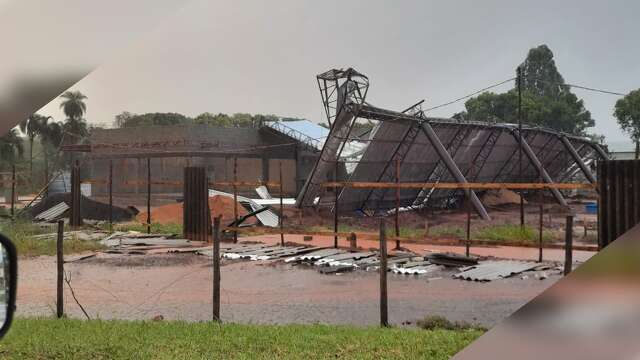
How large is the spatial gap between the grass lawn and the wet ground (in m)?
1.13

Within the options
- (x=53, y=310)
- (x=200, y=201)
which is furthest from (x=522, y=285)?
(x=200, y=201)

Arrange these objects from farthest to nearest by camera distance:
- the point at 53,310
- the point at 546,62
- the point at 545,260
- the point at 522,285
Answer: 1. the point at 545,260
2. the point at 522,285
3. the point at 53,310
4. the point at 546,62

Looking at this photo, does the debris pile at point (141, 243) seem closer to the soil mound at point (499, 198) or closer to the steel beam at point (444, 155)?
the steel beam at point (444, 155)

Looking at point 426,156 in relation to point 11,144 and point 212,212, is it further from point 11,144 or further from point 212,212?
point 11,144

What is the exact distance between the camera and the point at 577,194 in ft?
69.2

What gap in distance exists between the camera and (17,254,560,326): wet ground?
6.65 metres

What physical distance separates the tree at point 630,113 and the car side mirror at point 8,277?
136 inches

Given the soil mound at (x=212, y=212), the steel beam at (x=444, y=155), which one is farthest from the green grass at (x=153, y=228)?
the steel beam at (x=444, y=155)

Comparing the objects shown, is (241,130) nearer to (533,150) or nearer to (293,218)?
(293,218)

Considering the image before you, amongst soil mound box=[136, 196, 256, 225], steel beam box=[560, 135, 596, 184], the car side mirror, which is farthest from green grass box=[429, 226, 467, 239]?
the car side mirror

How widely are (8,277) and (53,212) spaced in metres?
19.6

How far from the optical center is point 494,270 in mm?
9328

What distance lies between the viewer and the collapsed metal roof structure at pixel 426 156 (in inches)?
587

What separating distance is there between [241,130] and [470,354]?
23.7 m
